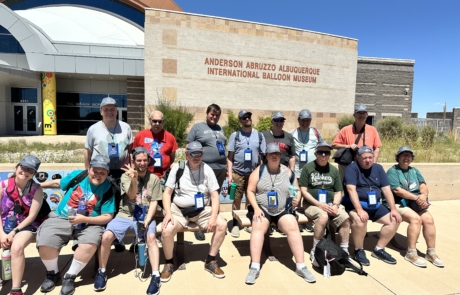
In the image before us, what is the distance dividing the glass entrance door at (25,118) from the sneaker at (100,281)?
2185 centimetres

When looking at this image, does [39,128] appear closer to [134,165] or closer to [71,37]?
[71,37]

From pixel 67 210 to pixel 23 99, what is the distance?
73.7ft

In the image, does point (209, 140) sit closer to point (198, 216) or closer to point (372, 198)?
point (198, 216)

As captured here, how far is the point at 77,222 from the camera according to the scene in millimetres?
3135

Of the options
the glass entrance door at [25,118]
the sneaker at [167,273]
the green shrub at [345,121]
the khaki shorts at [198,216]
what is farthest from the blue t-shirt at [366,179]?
the glass entrance door at [25,118]

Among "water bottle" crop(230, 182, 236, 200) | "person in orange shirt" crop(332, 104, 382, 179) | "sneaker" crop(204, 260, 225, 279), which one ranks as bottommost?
"sneaker" crop(204, 260, 225, 279)

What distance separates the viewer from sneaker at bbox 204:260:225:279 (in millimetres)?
3410

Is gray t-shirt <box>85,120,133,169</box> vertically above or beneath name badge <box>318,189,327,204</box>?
above

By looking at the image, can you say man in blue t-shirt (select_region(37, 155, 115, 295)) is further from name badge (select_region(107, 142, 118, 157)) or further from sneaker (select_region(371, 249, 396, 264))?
sneaker (select_region(371, 249, 396, 264))

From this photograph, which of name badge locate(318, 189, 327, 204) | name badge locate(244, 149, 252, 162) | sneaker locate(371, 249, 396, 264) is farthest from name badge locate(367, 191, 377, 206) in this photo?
name badge locate(244, 149, 252, 162)

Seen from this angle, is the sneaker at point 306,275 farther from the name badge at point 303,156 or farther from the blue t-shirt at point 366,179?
the name badge at point 303,156

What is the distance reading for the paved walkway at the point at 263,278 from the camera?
3.16 m

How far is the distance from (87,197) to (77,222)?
0.28 m

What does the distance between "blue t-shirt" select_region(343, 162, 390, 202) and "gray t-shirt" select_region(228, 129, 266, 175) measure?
128 cm
